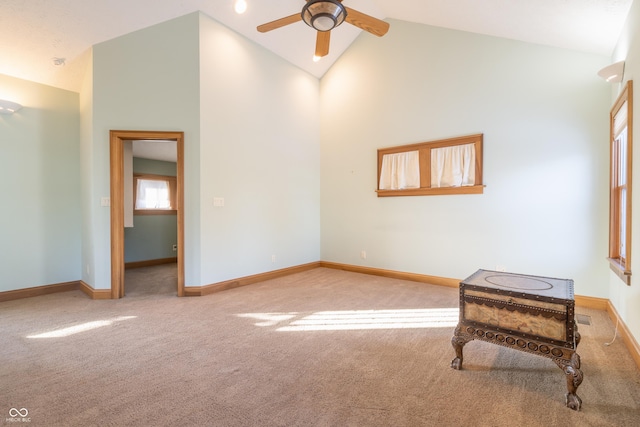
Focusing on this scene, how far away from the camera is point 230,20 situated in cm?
430

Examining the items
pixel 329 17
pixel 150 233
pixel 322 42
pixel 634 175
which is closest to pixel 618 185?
pixel 634 175

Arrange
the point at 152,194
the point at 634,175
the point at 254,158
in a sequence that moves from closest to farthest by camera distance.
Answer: the point at 634,175 → the point at 254,158 → the point at 152,194

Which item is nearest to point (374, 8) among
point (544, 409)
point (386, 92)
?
point (386, 92)

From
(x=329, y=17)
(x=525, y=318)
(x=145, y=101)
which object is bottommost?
(x=525, y=318)

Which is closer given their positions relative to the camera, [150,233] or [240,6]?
[240,6]

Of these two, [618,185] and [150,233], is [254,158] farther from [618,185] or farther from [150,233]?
[618,185]

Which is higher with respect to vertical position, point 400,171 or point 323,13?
point 323,13

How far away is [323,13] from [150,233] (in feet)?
19.3

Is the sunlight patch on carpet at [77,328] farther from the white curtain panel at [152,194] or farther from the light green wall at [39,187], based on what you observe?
the white curtain panel at [152,194]

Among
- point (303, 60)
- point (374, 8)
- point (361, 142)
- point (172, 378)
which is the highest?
point (374, 8)

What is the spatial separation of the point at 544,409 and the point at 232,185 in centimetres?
408

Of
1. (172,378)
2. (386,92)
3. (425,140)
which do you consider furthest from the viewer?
(386,92)

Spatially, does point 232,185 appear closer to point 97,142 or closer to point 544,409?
point 97,142

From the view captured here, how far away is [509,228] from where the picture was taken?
409cm
